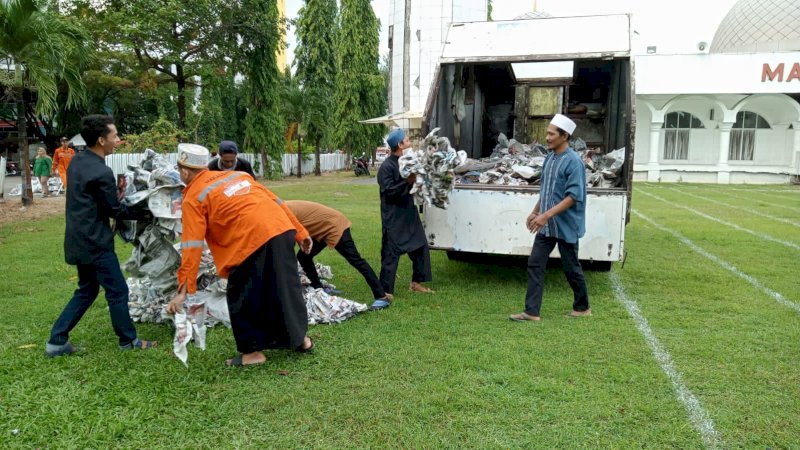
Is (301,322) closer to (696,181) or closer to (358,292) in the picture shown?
(358,292)

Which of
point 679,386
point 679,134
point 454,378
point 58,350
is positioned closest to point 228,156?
point 58,350

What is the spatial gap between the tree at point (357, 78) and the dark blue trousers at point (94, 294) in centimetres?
2857

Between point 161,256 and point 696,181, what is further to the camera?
point 696,181

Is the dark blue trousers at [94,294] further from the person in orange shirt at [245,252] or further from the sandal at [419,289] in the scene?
the sandal at [419,289]

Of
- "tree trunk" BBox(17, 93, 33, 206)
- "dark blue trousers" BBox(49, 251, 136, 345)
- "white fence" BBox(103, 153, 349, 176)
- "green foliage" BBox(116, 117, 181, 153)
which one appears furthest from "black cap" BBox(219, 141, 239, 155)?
"green foliage" BBox(116, 117, 181, 153)

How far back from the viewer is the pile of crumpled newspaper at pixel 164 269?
443cm

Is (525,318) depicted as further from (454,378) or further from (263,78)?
(263,78)

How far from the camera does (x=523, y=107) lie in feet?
29.5

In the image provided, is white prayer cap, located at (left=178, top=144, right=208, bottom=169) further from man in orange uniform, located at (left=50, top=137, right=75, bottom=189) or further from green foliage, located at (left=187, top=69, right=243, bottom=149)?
green foliage, located at (left=187, top=69, right=243, bottom=149)

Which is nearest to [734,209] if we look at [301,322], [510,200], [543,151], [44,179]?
[543,151]

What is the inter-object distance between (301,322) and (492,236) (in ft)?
8.76

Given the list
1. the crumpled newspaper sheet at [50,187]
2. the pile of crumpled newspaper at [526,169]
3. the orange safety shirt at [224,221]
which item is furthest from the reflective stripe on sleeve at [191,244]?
the crumpled newspaper sheet at [50,187]

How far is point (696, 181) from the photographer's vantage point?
89.4 feet

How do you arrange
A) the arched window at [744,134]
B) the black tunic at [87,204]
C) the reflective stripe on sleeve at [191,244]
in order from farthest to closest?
the arched window at [744,134] → the black tunic at [87,204] → the reflective stripe on sleeve at [191,244]
